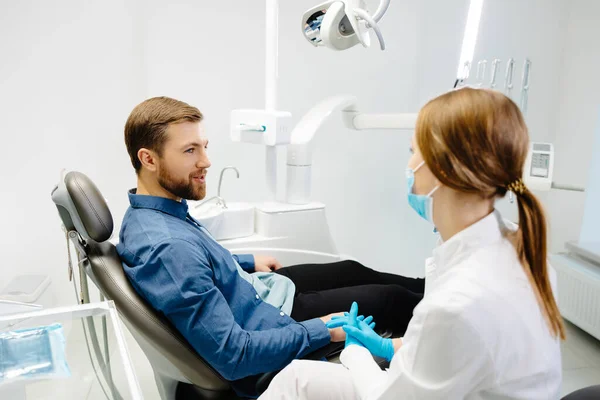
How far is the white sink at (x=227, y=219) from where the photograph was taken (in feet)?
6.20

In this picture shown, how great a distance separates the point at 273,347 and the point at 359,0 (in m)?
1.33

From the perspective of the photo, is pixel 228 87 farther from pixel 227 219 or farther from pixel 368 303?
pixel 368 303

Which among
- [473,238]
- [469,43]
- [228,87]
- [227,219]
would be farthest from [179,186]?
[469,43]

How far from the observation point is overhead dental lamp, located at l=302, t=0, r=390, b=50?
1738mm

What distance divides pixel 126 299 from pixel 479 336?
2.83 ft

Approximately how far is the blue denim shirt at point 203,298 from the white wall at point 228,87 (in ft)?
3.48

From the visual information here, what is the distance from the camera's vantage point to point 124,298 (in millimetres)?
1185

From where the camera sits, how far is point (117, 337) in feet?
3.46

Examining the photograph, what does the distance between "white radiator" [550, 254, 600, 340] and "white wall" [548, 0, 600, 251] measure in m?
0.30

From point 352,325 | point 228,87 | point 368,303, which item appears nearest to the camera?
point 352,325

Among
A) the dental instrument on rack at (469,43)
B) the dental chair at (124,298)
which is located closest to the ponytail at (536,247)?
the dental chair at (124,298)

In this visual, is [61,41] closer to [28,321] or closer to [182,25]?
[182,25]

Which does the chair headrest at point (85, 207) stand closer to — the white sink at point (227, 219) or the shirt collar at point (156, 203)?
the shirt collar at point (156, 203)

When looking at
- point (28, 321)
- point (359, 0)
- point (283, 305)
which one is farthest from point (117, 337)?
point (359, 0)
